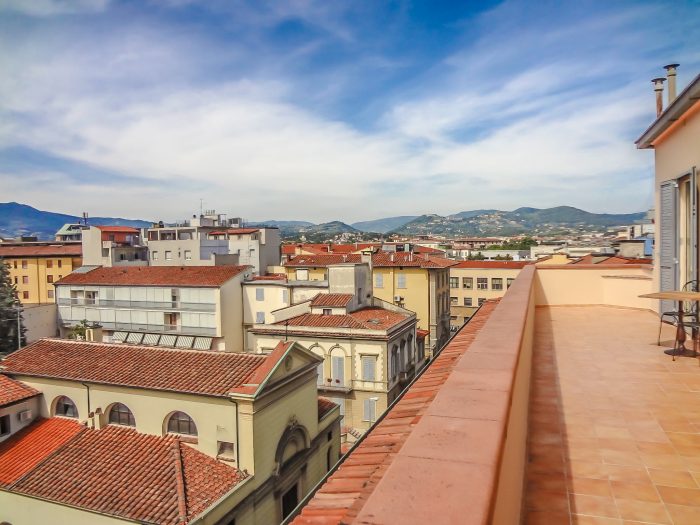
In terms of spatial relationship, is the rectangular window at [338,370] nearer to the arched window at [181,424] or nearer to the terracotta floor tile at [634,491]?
the arched window at [181,424]

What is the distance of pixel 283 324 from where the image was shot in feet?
84.4

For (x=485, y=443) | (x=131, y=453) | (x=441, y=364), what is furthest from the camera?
(x=131, y=453)

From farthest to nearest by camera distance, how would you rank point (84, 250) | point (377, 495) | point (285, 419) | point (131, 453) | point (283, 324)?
point (84, 250) < point (283, 324) < point (285, 419) < point (131, 453) < point (377, 495)

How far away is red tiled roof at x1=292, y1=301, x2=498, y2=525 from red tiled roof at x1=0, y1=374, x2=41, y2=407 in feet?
50.6

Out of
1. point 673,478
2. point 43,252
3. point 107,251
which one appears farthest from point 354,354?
point 43,252

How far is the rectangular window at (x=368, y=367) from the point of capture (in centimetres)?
2416

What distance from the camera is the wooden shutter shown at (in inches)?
310

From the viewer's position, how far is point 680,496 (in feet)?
9.75

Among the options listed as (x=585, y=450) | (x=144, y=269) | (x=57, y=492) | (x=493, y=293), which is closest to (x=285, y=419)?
(x=57, y=492)

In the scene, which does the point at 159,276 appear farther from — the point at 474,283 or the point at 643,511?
the point at 643,511

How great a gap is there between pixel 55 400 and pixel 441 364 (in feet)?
49.6

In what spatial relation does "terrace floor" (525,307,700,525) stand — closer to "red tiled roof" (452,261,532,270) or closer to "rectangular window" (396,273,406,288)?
"rectangular window" (396,273,406,288)

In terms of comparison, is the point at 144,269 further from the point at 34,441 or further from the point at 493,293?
the point at 493,293

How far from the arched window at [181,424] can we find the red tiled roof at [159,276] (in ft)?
63.9
